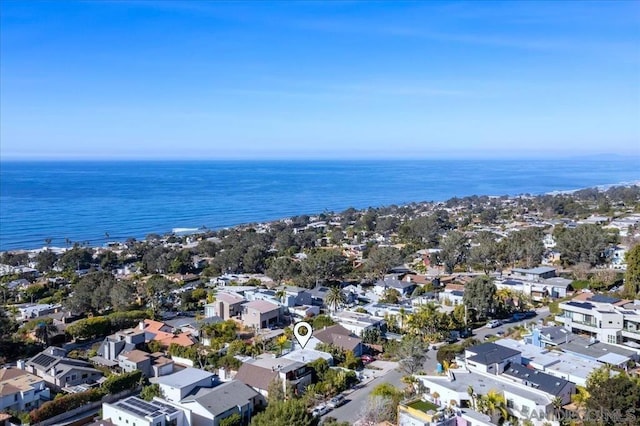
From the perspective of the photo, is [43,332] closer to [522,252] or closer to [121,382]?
[121,382]

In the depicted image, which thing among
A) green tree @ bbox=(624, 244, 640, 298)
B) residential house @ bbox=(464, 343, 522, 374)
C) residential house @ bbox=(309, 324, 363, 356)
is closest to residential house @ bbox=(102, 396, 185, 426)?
residential house @ bbox=(309, 324, 363, 356)

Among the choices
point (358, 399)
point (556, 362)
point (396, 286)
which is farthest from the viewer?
point (396, 286)

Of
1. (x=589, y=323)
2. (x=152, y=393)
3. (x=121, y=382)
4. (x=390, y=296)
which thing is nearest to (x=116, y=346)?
(x=121, y=382)

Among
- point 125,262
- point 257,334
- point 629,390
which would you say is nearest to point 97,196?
point 125,262

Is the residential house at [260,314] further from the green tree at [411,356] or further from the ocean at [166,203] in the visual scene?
the ocean at [166,203]

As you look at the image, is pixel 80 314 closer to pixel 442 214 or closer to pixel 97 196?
pixel 442 214

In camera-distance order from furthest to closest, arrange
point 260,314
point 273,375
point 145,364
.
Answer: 1. point 260,314
2. point 145,364
3. point 273,375

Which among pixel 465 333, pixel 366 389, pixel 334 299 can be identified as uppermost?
pixel 334 299
